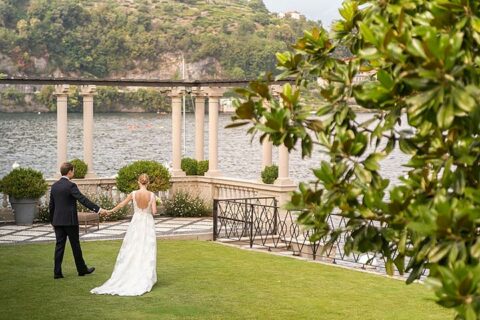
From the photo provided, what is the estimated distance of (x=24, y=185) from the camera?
21.3 m

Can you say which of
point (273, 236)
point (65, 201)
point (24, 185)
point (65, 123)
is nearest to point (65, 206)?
point (65, 201)

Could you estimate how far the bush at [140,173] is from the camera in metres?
22.8

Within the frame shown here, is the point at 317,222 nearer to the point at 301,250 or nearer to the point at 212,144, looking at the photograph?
the point at 301,250

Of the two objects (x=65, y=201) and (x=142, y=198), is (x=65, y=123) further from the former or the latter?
(x=142, y=198)

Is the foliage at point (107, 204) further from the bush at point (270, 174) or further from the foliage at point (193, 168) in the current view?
the bush at point (270, 174)

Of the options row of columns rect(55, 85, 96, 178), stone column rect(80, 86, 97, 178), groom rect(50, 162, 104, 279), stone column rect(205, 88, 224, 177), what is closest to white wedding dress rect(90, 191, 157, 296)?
groom rect(50, 162, 104, 279)

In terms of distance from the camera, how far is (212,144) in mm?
24656

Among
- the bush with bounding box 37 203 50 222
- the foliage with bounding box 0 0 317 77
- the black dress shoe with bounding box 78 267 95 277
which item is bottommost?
the black dress shoe with bounding box 78 267 95 277

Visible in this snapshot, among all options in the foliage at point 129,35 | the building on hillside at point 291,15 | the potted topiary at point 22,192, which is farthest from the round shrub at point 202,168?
the building on hillside at point 291,15

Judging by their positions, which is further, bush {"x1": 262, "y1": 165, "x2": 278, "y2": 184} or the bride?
bush {"x1": 262, "y1": 165, "x2": 278, "y2": 184}

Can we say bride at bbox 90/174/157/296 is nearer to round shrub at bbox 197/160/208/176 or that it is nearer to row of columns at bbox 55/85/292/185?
row of columns at bbox 55/85/292/185

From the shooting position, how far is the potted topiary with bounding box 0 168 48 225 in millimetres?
21188

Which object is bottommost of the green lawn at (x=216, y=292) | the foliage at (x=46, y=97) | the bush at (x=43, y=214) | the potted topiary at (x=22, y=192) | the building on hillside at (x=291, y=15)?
the green lawn at (x=216, y=292)

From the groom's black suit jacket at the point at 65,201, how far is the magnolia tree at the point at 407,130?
8977mm
